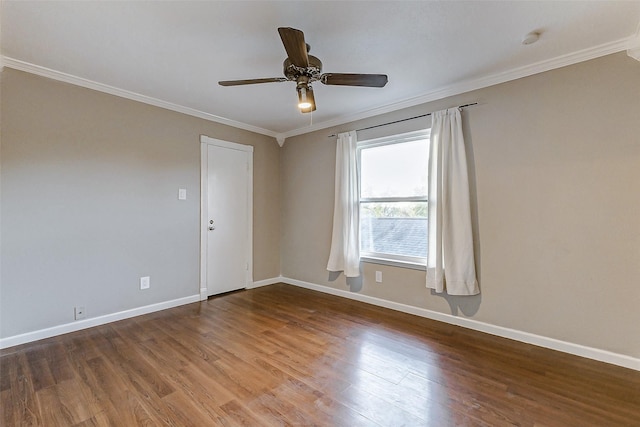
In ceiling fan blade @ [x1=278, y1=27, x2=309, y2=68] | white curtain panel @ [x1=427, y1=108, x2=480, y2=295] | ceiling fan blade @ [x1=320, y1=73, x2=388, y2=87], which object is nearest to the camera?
ceiling fan blade @ [x1=278, y1=27, x2=309, y2=68]

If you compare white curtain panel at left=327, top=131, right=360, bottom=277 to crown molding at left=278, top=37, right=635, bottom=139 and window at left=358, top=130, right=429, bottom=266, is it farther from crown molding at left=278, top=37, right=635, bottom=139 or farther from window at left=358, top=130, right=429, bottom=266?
crown molding at left=278, top=37, right=635, bottom=139

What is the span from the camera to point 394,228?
3447mm

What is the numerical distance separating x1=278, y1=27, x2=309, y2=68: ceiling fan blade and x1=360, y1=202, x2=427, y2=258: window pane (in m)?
2.06

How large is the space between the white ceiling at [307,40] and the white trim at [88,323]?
2371mm

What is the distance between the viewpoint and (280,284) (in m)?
4.58

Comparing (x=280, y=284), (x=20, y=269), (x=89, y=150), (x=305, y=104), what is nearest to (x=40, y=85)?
(x=89, y=150)

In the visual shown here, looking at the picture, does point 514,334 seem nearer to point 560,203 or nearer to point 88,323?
point 560,203

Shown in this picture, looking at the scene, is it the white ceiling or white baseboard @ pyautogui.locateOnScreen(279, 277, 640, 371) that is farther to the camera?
white baseboard @ pyautogui.locateOnScreen(279, 277, 640, 371)

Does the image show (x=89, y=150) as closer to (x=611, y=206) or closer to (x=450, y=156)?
(x=450, y=156)

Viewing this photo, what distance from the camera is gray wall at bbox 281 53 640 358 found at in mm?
2131

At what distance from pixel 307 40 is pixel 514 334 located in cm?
311

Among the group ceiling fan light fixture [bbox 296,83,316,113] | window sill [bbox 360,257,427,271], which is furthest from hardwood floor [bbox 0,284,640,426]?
ceiling fan light fixture [bbox 296,83,316,113]

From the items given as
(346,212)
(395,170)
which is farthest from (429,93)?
(346,212)

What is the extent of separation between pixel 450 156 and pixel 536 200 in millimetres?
843
